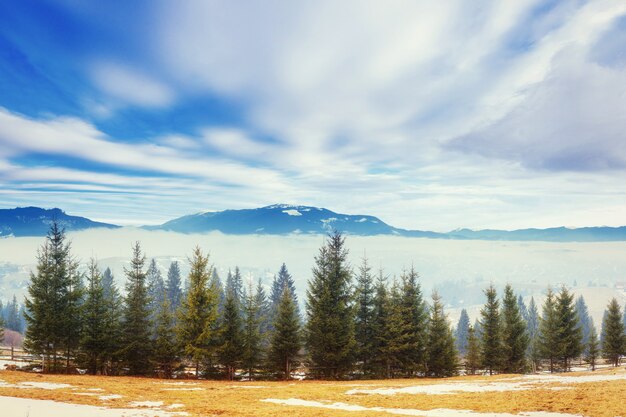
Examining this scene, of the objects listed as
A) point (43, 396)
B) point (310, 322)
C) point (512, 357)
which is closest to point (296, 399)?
point (43, 396)

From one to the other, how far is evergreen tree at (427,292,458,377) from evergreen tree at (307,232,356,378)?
32.1ft

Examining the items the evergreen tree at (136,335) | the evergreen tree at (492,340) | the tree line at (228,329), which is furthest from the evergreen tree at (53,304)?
the evergreen tree at (492,340)

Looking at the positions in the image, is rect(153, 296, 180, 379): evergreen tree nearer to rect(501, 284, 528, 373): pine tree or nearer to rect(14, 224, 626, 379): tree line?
rect(14, 224, 626, 379): tree line

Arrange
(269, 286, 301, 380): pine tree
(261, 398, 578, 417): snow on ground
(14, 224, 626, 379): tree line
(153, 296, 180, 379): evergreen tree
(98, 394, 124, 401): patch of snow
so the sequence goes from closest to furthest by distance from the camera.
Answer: (261, 398, 578, 417): snow on ground → (98, 394, 124, 401): patch of snow → (153, 296, 180, 379): evergreen tree → (14, 224, 626, 379): tree line → (269, 286, 301, 380): pine tree

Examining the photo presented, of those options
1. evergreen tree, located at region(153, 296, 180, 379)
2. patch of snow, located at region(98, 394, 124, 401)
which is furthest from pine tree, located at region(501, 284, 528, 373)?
patch of snow, located at region(98, 394, 124, 401)

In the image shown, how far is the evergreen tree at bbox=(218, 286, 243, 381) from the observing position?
34.7 m

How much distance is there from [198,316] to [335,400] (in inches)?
717

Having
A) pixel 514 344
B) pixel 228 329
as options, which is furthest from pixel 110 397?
pixel 514 344

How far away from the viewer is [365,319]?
39.2 m

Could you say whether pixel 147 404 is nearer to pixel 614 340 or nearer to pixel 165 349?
pixel 165 349

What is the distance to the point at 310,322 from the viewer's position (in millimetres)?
35469

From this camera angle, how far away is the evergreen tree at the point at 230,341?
3469 cm

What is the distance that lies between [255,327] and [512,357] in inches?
1125

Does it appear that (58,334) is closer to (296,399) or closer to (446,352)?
(296,399)
